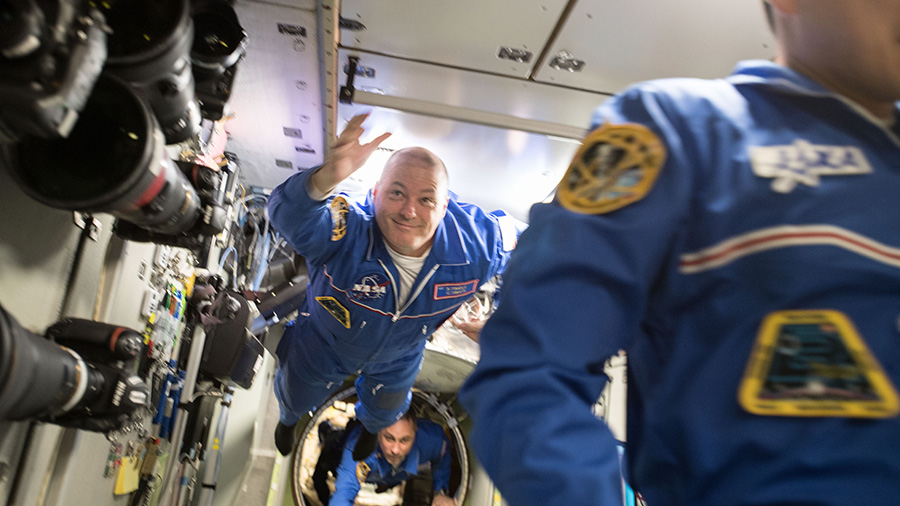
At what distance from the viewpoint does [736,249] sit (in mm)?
688

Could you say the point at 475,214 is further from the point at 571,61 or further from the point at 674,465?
the point at 674,465

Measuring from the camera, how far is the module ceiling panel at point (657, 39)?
Result: 7.45ft

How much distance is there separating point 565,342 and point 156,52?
44.3 inches

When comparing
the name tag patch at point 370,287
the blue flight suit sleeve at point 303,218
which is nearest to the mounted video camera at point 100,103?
the blue flight suit sleeve at point 303,218

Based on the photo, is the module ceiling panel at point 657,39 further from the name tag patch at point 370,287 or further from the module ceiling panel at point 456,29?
the name tag patch at point 370,287

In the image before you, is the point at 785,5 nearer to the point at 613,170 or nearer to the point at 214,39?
the point at 613,170

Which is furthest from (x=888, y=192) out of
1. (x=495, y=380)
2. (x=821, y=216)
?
(x=495, y=380)

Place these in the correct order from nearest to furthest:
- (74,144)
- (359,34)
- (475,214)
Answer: (74,144)
(359,34)
(475,214)

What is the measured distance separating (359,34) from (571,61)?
982mm

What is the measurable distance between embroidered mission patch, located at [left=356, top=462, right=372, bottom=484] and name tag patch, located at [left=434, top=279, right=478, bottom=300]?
3.58m

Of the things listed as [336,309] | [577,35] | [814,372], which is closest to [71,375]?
[814,372]

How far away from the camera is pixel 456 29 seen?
253cm

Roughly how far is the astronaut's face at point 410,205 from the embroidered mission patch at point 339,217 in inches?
7.3

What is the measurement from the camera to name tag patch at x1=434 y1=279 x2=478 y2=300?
296cm
